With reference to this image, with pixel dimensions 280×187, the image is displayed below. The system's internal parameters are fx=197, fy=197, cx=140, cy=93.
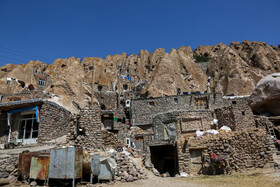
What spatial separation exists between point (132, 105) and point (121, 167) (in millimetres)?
20329

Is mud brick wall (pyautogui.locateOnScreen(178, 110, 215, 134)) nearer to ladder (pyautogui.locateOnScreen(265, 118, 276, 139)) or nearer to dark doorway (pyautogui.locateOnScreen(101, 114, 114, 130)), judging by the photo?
ladder (pyautogui.locateOnScreen(265, 118, 276, 139))

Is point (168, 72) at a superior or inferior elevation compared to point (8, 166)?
superior

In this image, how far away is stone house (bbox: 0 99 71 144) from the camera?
16.7m

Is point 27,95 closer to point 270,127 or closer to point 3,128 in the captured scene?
point 3,128

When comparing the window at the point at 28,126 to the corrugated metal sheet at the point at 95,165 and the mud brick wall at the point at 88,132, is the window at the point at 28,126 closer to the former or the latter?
the mud brick wall at the point at 88,132

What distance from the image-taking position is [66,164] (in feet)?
28.6

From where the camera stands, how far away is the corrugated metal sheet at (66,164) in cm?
863

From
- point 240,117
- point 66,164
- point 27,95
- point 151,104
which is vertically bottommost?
point 66,164

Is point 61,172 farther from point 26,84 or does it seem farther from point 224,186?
point 26,84

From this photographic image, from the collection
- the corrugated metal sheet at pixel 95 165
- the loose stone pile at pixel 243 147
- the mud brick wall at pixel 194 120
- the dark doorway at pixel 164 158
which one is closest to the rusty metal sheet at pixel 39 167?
the corrugated metal sheet at pixel 95 165

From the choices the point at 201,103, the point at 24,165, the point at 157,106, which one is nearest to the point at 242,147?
the point at 24,165

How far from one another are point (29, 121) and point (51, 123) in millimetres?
2471

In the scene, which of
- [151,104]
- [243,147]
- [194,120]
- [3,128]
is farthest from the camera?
[151,104]

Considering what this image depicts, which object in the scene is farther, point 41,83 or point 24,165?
point 41,83
